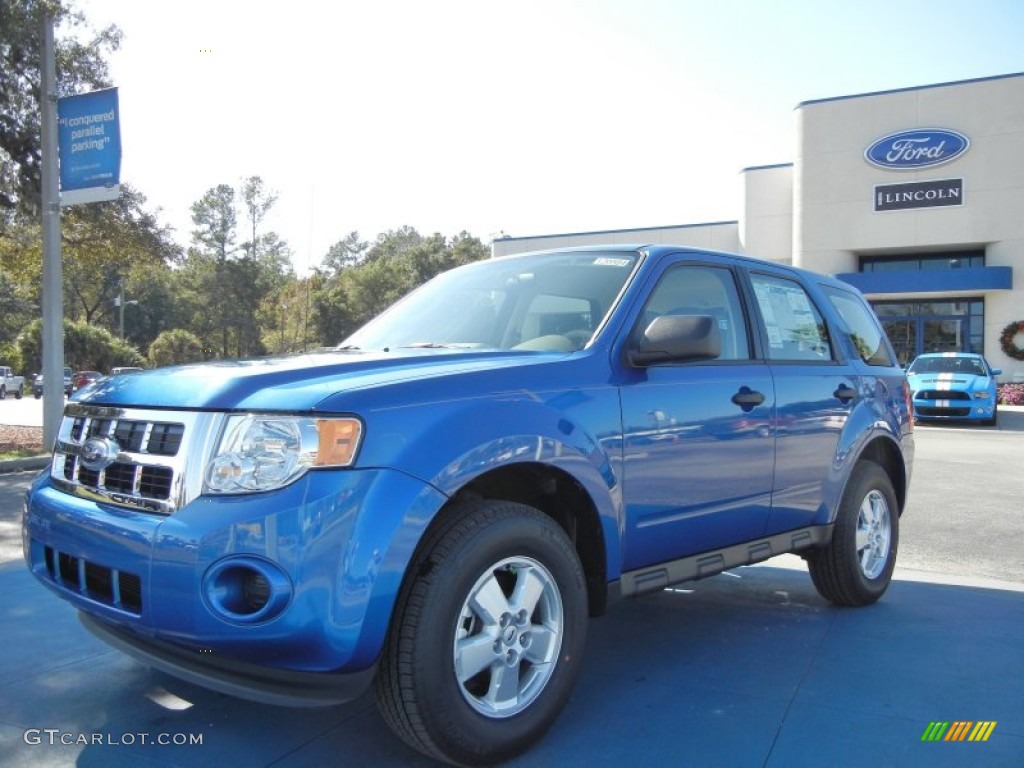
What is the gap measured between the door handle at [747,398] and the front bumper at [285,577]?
1737 mm

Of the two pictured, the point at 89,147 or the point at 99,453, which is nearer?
the point at 99,453

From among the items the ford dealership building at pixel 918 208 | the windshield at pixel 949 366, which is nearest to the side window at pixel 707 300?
the windshield at pixel 949 366

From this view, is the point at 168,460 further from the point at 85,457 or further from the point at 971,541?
the point at 971,541

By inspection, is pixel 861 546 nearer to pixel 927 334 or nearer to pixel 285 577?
pixel 285 577

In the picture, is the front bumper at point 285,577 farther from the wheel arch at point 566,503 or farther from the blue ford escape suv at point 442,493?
the wheel arch at point 566,503

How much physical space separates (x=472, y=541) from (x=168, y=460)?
97cm

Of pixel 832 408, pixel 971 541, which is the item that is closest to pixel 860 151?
pixel 971 541

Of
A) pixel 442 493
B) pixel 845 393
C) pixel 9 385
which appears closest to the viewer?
pixel 442 493

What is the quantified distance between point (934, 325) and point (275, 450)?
33098 millimetres

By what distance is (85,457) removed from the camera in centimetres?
301

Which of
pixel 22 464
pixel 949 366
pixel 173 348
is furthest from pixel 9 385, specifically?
pixel 949 366

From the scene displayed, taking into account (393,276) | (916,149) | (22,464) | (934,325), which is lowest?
(22,464)

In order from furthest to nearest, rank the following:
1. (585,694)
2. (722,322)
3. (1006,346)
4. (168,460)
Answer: (1006,346)
(722,322)
(585,694)
(168,460)

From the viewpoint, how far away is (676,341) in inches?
132
